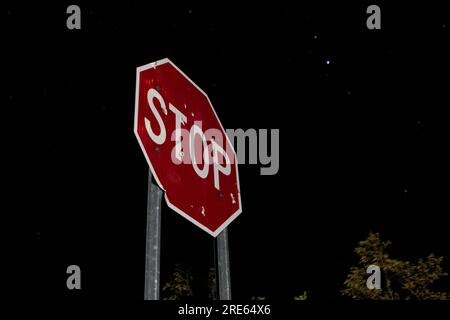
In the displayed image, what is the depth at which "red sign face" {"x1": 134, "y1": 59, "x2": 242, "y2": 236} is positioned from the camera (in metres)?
1.50

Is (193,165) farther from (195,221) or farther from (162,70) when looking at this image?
(162,70)

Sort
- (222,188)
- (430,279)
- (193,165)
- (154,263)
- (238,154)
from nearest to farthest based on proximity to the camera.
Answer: (154,263)
(193,165)
(222,188)
(238,154)
(430,279)

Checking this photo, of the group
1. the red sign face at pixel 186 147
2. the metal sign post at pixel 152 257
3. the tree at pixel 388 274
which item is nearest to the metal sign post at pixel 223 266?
the red sign face at pixel 186 147

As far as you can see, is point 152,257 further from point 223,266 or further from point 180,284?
point 180,284

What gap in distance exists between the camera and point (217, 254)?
1.71 m

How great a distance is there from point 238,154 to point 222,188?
0.34 m

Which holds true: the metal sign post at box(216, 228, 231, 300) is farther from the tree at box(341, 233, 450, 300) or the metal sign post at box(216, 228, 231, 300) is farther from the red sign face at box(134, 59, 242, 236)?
the tree at box(341, 233, 450, 300)

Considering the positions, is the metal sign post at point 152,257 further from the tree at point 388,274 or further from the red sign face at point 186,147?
the tree at point 388,274

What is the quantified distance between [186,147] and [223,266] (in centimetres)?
41

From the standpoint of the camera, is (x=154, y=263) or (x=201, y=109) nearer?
(x=154, y=263)

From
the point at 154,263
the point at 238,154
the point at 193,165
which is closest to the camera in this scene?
the point at 154,263

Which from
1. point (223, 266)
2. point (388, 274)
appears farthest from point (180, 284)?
point (223, 266)

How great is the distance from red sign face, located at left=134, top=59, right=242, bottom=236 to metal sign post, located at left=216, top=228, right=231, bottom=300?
0.04 m
